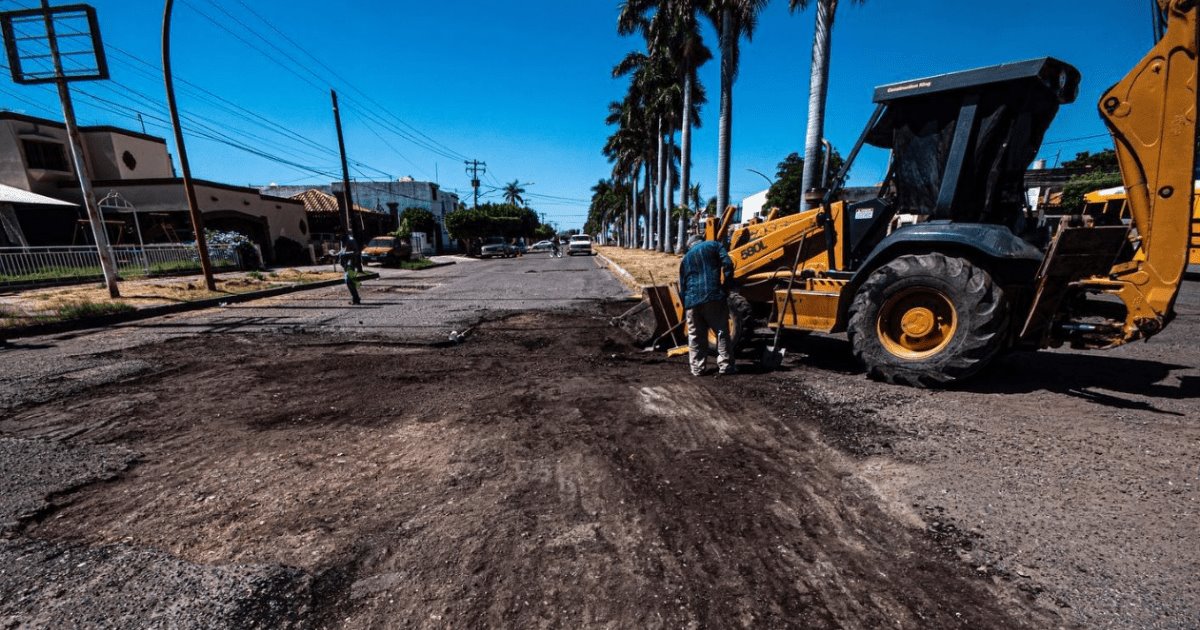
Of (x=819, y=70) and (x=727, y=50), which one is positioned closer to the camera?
(x=819, y=70)

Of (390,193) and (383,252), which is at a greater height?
(390,193)

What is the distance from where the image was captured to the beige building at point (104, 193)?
66.1 feet

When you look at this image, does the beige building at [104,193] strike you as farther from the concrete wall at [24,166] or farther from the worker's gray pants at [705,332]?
the worker's gray pants at [705,332]

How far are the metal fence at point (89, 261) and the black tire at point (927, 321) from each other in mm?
21691

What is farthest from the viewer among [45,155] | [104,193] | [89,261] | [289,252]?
[289,252]

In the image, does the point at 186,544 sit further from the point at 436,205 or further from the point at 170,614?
the point at 436,205

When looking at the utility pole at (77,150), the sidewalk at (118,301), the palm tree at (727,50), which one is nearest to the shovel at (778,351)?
the sidewalk at (118,301)

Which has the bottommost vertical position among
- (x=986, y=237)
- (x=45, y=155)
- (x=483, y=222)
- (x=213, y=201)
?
(x=986, y=237)

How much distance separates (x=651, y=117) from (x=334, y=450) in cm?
3408

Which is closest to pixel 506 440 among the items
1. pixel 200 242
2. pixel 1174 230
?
pixel 1174 230

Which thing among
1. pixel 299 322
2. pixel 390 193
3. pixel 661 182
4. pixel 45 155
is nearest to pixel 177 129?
pixel 299 322

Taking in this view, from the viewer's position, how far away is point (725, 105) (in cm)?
2064

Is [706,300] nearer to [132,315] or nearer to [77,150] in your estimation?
[132,315]

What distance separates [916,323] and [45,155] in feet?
120
